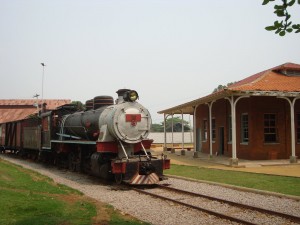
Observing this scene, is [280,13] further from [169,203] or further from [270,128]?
[270,128]

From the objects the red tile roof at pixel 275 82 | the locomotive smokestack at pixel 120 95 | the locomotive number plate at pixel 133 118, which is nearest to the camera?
the locomotive number plate at pixel 133 118

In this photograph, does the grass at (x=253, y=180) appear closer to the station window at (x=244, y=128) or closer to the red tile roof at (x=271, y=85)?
the red tile roof at (x=271, y=85)

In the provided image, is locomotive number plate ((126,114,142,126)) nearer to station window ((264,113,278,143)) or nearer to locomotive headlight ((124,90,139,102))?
locomotive headlight ((124,90,139,102))

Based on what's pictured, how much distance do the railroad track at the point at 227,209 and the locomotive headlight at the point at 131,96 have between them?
3431 mm

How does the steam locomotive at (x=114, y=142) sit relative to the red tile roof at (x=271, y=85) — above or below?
below

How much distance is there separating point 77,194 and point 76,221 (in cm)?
348

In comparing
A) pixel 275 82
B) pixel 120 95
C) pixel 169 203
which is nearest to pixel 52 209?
pixel 169 203

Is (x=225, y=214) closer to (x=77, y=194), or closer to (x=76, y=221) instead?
(x=76, y=221)

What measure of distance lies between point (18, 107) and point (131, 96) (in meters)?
50.9

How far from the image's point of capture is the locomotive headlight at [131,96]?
12.5 meters

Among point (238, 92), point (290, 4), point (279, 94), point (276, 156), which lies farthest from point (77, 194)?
point (276, 156)

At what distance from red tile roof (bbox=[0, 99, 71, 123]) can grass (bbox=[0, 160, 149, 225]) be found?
4837 cm

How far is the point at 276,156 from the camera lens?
773 inches

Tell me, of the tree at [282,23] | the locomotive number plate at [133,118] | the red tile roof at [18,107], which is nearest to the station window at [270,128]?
the locomotive number plate at [133,118]
